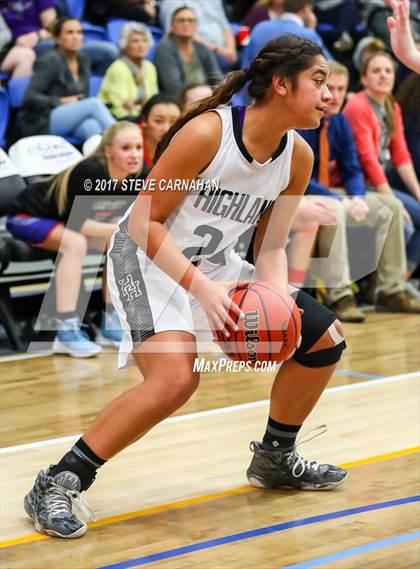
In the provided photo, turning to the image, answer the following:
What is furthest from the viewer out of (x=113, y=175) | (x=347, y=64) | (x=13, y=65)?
(x=347, y=64)

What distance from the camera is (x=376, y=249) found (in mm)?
7918

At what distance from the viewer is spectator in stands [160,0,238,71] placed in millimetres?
9867

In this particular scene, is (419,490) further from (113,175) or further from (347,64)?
(347,64)

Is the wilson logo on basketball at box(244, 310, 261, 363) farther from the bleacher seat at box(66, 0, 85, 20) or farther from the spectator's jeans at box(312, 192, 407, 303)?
the bleacher seat at box(66, 0, 85, 20)

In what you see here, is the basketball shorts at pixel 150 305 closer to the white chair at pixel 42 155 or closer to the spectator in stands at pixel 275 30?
the white chair at pixel 42 155

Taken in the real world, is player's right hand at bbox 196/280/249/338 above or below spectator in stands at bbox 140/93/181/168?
above

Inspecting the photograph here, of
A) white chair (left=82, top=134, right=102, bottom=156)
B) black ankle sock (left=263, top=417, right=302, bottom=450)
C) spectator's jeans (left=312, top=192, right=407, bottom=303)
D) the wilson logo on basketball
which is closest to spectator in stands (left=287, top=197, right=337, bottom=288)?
spectator's jeans (left=312, top=192, right=407, bottom=303)

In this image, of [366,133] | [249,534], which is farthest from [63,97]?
[249,534]

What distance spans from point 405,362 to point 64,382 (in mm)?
1913

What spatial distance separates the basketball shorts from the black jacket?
4.42 metres

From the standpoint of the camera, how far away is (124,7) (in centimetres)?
994

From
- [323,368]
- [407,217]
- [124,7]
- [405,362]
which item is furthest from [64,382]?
[124,7]

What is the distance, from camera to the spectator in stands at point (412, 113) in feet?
28.9

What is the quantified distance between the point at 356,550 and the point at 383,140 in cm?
558
